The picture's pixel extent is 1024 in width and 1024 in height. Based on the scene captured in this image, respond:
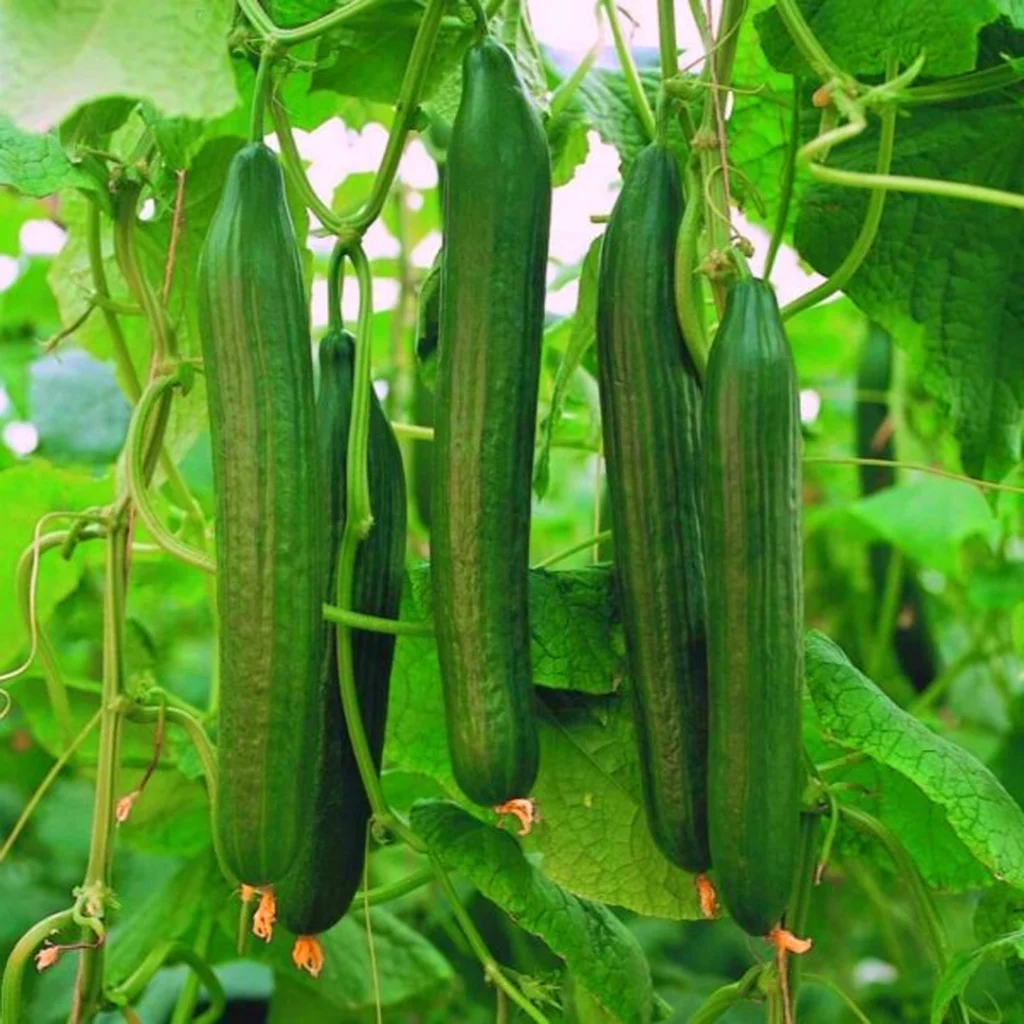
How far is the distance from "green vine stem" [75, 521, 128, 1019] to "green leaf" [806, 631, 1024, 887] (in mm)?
543

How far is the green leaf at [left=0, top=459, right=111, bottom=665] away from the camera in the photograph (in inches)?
79.3

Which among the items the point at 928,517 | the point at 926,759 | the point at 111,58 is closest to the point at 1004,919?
the point at 926,759

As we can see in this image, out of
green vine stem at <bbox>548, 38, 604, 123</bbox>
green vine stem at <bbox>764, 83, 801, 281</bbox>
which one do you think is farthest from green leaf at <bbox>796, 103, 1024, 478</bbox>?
green vine stem at <bbox>548, 38, 604, 123</bbox>

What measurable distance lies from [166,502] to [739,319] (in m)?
0.94

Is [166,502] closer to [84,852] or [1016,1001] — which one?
[1016,1001]

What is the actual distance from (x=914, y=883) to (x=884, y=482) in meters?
1.47

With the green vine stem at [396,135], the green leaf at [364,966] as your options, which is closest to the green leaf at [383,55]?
the green vine stem at [396,135]

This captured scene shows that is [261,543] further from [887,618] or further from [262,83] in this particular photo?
[887,618]

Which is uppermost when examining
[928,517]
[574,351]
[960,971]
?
[574,351]

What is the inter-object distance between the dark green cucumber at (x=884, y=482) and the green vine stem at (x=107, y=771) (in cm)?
148

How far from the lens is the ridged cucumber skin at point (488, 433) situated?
118 cm

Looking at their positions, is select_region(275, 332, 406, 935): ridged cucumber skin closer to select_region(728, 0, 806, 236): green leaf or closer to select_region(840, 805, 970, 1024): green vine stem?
select_region(840, 805, 970, 1024): green vine stem

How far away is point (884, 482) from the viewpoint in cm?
282

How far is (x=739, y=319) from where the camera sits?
45.4 inches
